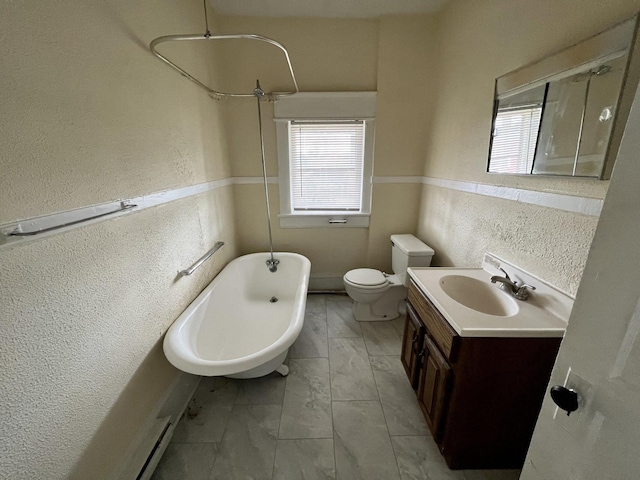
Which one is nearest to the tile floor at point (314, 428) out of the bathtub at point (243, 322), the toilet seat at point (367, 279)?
the bathtub at point (243, 322)

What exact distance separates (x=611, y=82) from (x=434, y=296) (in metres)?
1.02

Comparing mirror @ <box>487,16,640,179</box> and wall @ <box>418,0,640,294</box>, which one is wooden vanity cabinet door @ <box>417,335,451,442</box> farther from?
mirror @ <box>487,16,640,179</box>

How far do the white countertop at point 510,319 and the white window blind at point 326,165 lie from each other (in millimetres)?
1526

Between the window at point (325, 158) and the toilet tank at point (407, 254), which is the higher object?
the window at point (325, 158)

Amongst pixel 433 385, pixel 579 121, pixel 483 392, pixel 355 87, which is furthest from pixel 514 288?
pixel 355 87

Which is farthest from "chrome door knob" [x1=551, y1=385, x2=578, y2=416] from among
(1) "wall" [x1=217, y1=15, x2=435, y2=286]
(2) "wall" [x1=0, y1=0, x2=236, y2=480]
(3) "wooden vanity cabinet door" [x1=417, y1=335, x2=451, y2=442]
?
(1) "wall" [x1=217, y1=15, x2=435, y2=286]

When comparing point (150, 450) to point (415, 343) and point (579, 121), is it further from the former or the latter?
point (579, 121)

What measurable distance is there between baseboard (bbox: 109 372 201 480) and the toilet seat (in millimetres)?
1384

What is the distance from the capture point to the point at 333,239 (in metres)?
2.75

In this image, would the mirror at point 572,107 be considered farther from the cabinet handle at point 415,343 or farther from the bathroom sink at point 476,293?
the cabinet handle at point 415,343

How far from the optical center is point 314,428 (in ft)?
4.63

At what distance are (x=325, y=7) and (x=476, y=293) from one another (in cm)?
241

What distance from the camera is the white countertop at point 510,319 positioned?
992 millimetres

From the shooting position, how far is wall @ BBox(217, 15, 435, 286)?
85.7 inches
